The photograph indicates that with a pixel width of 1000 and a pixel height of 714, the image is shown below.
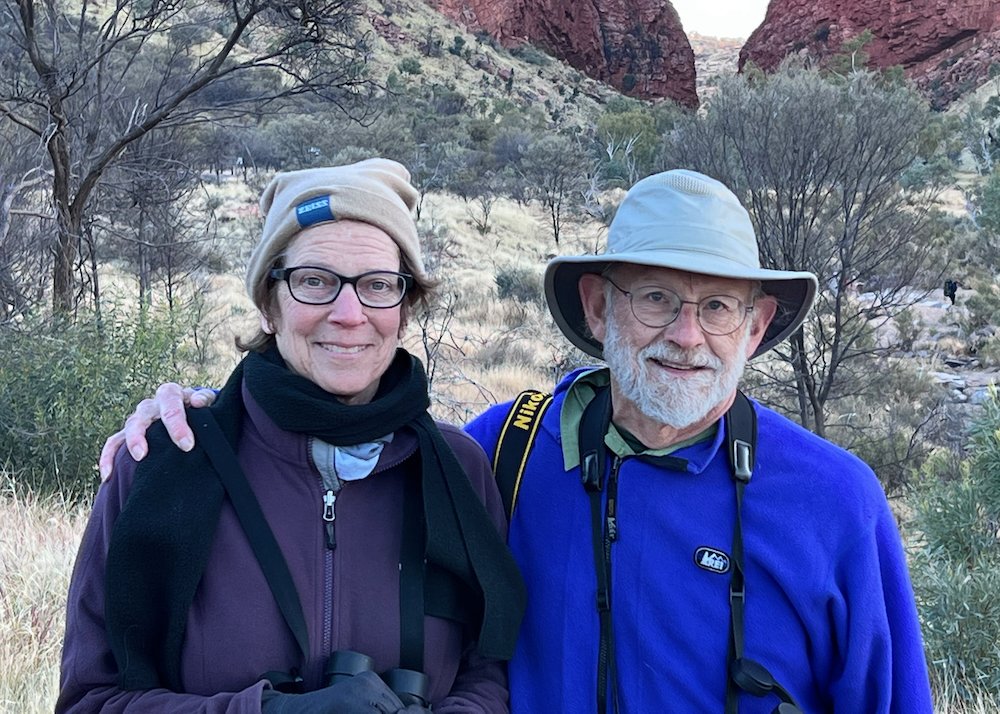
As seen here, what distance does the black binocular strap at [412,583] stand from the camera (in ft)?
5.77

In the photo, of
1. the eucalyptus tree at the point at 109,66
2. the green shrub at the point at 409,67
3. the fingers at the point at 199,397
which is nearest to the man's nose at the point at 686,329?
the fingers at the point at 199,397

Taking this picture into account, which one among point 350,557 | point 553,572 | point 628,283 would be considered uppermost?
point 628,283

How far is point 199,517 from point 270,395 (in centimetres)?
30

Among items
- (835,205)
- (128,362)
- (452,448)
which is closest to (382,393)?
(452,448)

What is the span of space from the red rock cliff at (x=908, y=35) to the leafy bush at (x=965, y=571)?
162ft

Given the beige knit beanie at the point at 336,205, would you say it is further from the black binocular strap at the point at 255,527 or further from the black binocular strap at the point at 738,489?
the black binocular strap at the point at 738,489

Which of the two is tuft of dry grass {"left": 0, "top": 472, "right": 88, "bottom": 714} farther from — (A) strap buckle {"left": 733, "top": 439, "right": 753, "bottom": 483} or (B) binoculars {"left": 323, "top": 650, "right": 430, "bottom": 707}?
(A) strap buckle {"left": 733, "top": 439, "right": 753, "bottom": 483}

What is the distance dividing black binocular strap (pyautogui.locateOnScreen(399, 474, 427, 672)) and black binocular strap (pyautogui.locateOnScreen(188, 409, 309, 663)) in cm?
21

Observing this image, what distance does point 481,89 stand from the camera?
46.0 m

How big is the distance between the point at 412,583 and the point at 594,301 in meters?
0.95

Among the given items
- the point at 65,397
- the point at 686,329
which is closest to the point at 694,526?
the point at 686,329

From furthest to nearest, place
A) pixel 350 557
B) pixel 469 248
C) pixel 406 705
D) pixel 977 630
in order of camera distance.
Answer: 1. pixel 469 248
2. pixel 977 630
3. pixel 350 557
4. pixel 406 705

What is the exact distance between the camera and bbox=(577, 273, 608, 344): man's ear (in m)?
2.29

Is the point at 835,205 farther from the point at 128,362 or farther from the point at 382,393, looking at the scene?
the point at 382,393
